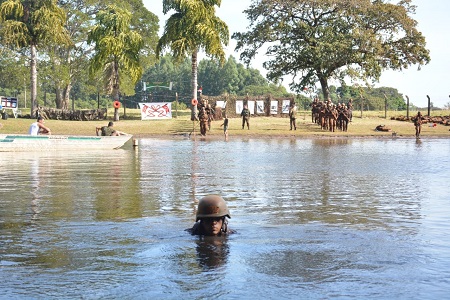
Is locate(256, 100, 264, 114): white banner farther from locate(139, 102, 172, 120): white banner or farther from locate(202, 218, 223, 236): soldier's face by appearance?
locate(202, 218, 223, 236): soldier's face

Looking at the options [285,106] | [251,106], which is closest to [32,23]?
[251,106]

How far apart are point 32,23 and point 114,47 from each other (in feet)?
20.1

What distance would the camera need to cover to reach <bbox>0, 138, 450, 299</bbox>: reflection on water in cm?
801

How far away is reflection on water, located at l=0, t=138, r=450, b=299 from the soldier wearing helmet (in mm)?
189

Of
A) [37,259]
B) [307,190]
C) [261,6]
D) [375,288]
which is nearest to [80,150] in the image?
[307,190]

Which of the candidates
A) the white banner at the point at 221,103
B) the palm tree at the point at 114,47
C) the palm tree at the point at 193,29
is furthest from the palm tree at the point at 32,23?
the white banner at the point at 221,103

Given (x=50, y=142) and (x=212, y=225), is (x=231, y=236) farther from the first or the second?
(x=50, y=142)

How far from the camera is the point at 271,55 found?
61.7 meters

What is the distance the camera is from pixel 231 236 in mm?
10789

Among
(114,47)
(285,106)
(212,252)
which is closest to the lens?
(212,252)

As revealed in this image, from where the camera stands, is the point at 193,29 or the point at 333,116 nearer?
the point at 333,116

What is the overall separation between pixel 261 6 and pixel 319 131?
48.7ft

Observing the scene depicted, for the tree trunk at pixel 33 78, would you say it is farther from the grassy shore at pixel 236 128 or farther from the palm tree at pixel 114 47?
the palm tree at pixel 114 47

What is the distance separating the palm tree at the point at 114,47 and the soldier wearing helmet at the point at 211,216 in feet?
145
